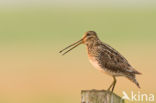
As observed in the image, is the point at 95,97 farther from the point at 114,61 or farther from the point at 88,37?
the point at 88,37

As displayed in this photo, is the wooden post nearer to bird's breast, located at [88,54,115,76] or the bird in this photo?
the bird

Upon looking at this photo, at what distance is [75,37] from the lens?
29.6 meters

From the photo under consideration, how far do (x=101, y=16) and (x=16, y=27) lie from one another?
22.4ft

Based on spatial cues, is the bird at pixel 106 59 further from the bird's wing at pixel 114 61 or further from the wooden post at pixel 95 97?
the wooden post at pixel 95 97

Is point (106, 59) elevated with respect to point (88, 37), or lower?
lower

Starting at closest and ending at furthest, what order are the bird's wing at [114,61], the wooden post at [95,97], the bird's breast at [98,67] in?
the wooden post at [95,97] < the bird's wing at [114,61] < the bird's breast at [98,67]

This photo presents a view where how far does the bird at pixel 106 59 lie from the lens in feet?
32.9

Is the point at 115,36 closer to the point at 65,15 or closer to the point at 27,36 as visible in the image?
the point at 27,36

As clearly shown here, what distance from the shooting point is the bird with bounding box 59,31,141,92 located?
10016 mm

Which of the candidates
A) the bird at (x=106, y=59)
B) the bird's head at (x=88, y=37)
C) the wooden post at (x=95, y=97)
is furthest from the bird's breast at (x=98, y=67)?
the wooden post at (x=95, y=97)

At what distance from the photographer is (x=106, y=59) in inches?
401

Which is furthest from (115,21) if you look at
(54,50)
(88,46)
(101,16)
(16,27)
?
(88,46)

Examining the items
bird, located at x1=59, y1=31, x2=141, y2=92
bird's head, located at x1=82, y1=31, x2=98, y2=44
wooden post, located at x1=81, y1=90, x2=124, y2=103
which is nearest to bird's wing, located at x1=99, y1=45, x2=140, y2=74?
bird, located at x1=59, y1=31, x2=141, y2=92

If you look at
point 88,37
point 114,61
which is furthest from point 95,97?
point 88,37
